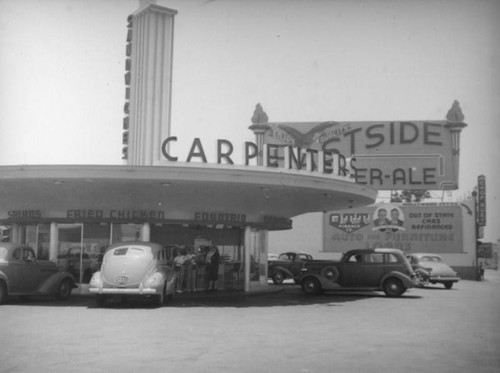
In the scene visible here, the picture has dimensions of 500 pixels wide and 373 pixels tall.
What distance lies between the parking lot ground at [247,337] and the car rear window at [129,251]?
53.9 inches

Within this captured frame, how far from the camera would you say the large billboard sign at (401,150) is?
1758 inches

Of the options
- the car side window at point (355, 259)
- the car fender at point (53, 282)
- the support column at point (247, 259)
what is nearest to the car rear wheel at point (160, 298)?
the car fender at point (53, 282)

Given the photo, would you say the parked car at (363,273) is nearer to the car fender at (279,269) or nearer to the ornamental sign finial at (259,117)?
the car fender at (279,269)

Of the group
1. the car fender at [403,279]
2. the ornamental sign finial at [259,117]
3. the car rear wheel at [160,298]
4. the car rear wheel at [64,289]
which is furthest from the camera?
the ornamental sign finial at [259,117]

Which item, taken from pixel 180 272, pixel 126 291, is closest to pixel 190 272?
pixel 180 272

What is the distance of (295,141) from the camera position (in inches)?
1844

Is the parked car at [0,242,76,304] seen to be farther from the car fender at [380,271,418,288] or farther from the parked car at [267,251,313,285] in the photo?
the parked car at [267,251,313,285]

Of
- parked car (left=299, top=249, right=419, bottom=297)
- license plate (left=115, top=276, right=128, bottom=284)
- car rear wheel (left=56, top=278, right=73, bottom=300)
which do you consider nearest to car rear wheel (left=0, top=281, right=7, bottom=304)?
car rear wheel (left=56, top=278, right=73, bottom=300)

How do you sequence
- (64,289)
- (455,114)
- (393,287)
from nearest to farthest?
(64,289), (393,287), (455,114)

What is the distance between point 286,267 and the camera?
30953mm

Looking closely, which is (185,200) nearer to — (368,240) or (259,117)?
(368,240)

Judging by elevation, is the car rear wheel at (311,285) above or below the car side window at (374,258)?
below

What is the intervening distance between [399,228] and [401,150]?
24.1 feet

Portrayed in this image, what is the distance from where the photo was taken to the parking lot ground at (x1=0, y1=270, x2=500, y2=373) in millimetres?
8430
